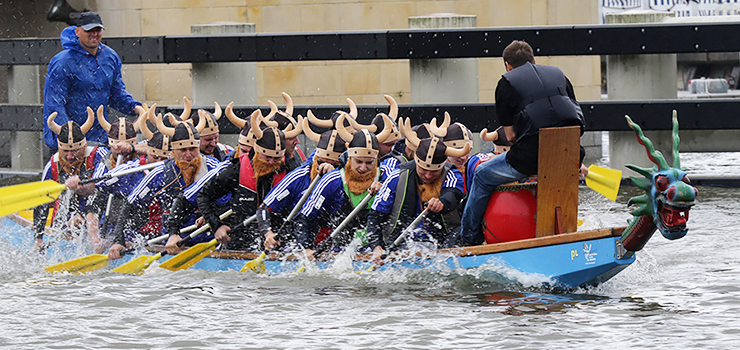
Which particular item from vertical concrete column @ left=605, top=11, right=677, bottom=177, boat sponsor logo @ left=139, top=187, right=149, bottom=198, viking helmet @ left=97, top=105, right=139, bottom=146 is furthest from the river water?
vertical concrete column @ left=605, top=11, right=677, bottom=177

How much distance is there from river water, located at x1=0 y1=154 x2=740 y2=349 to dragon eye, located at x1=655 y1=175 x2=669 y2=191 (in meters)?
0.75

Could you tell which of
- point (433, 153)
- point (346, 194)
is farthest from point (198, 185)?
point (433, 153)

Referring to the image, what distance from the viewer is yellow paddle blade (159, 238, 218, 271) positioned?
6938 millimetres

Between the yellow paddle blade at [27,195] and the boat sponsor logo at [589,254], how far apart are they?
4.11 metres

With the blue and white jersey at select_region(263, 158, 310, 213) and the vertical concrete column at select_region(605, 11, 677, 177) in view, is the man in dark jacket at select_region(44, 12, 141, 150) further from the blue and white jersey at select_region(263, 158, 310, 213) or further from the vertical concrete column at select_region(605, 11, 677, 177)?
the vertical concrete column at select_region(605, 11, 677, 177)

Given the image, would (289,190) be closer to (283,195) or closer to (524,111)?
(283,195)

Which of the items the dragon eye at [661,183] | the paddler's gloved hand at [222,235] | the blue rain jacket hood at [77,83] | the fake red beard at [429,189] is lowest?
the paddler's gloved hand at [222,235]

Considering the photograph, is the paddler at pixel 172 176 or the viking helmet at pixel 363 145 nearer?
the viking helmet at pixel 363 145

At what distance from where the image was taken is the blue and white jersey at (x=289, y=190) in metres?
6.98

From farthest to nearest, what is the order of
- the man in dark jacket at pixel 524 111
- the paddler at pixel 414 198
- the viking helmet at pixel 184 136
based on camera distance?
the viking helmet at pixel 184 136 < the paddler at pixel 414 198 < the man in dark jacket at pixel 524 111

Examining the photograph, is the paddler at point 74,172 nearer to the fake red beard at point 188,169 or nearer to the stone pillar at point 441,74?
the fake red beard at point 188,169

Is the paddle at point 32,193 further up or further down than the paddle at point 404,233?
further up

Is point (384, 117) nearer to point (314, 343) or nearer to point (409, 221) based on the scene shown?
point (409, 221)

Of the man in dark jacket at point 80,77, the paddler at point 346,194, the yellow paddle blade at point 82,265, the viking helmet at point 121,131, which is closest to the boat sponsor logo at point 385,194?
the paddler at point 346,194
